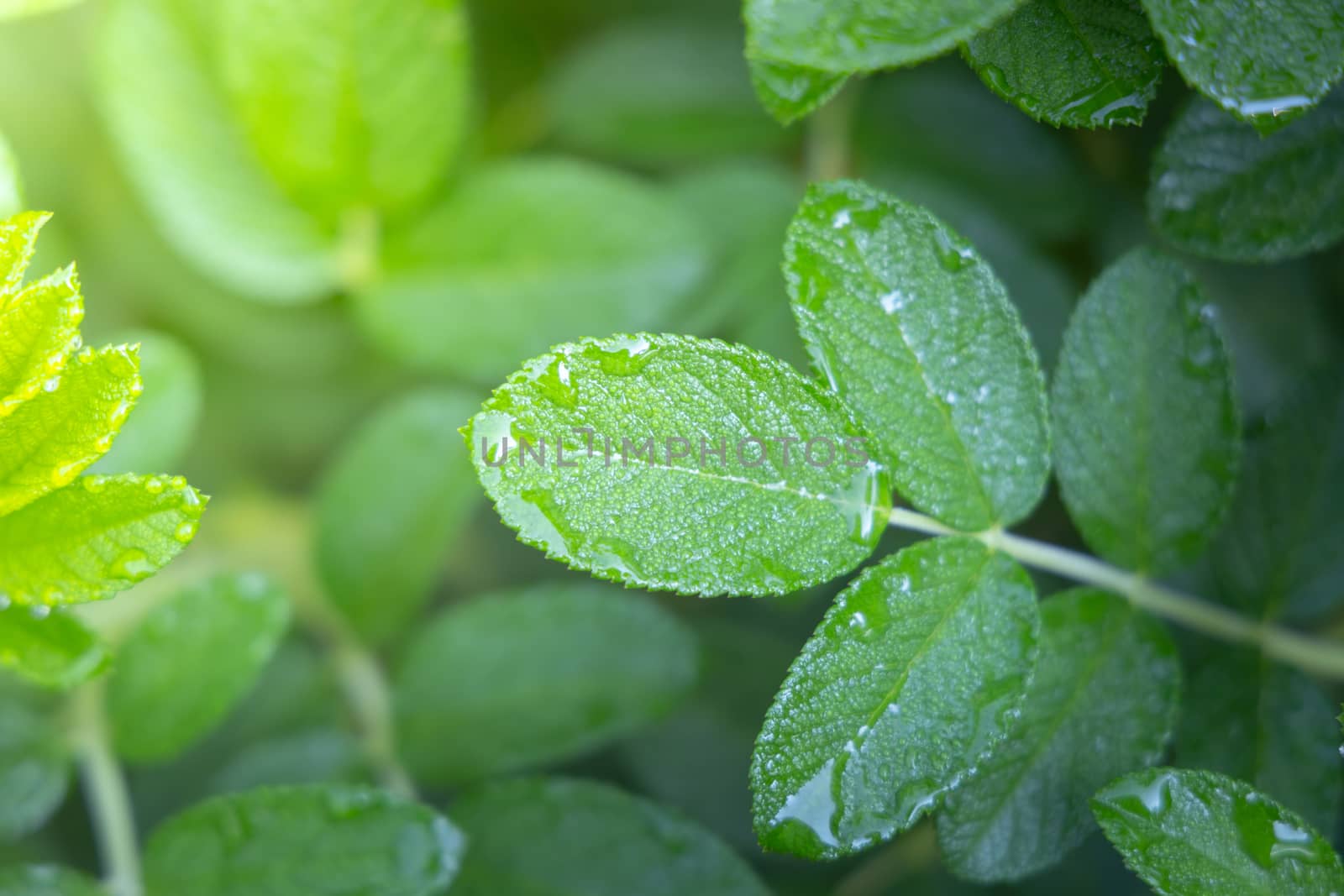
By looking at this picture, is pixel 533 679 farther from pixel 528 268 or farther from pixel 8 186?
pixel 8 186

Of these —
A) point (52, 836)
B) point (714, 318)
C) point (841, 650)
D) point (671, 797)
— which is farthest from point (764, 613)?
point (52, 836)

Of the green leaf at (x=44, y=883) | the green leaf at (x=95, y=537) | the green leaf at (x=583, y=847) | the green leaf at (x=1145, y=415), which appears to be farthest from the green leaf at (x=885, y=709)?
the green leaf at (x=44, y=883)

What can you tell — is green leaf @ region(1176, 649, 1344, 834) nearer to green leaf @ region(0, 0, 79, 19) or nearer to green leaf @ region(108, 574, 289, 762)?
green leaf @ region(108, 574, 289, 762)

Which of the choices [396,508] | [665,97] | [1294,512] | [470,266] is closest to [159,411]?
[396,508]

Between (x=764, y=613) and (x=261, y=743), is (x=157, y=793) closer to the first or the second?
(x=261, y=743)

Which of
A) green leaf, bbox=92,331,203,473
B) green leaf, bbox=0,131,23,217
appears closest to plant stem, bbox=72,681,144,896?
green leaf, bbox=92,331,203,473

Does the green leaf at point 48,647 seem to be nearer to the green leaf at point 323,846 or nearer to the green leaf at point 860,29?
the green leaf at point 323,846
